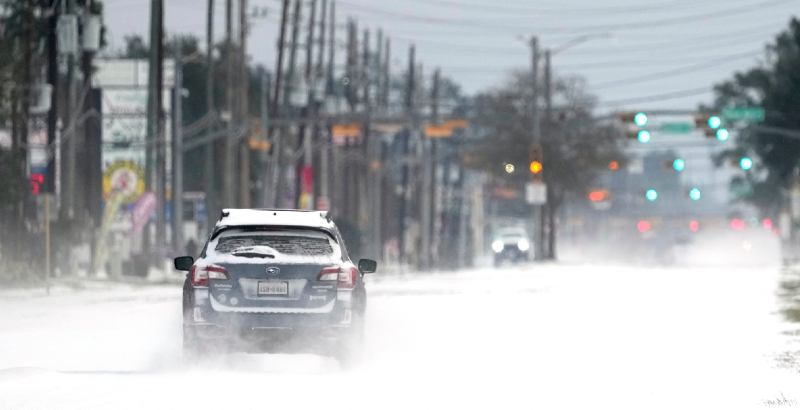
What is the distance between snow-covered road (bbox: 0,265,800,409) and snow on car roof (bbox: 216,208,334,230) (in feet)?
4.63

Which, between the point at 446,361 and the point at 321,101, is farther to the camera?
the point at 321,101

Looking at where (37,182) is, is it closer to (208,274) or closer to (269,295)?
(208,274)

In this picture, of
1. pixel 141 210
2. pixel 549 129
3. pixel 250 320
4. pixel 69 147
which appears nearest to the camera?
pixel 250 320

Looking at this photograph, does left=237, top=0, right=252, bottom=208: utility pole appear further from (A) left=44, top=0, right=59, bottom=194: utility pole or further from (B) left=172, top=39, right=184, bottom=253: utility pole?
(A) left=44, top=0, right=59, bottom=194: utility pole

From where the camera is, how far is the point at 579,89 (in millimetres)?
124562

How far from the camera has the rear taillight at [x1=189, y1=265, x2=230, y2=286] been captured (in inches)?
732

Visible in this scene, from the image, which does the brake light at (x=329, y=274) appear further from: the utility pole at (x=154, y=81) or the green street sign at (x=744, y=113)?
the green street sign at (x=744, y=113)

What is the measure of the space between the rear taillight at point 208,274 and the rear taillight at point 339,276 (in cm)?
92

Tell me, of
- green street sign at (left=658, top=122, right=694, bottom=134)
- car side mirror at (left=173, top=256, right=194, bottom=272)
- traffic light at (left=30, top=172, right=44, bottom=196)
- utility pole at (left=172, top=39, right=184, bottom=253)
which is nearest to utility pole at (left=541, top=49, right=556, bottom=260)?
green street sign at (left=658, top=122, right=694, bottom=134)

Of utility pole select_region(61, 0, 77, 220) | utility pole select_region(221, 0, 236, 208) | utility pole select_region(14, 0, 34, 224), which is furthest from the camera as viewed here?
utility pole select_region(221, 0, 236, 208)

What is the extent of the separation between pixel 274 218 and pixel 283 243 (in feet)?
0.97

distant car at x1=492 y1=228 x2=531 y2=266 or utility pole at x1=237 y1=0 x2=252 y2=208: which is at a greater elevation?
utility pole at x1=237 y1=0 x2=252 y2=208

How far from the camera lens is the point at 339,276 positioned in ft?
61.7

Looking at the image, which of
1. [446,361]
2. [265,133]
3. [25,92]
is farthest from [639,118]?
[446,361]
